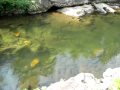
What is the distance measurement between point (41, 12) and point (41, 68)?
7.68 metres

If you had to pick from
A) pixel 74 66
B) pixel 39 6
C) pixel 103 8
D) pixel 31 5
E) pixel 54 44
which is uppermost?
pixel 31 5

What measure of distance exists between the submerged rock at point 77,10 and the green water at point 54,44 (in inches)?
22.4

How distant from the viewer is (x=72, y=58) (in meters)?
14.0

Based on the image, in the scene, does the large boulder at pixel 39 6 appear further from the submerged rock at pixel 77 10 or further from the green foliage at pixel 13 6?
the submerged rock at pixel 77 10

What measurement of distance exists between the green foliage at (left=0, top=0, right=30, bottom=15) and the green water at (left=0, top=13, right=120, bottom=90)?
49 centimetres

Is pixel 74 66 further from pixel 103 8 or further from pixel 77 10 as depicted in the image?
pixel 103 8

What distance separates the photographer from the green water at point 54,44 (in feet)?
42.1

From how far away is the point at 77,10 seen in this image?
20375mm

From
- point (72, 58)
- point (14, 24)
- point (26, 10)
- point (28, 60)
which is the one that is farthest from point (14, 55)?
point (26, 10)

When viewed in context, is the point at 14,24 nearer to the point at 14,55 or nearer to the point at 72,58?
the point at 14,55

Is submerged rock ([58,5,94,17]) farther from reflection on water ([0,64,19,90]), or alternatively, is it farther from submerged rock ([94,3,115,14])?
reflection on water ([0,64,19,90])

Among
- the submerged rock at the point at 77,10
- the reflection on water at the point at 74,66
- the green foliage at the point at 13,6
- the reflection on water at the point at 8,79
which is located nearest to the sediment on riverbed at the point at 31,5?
the green foliage at the point at 13,6

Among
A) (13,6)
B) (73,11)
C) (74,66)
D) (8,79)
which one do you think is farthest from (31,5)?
(8,79)

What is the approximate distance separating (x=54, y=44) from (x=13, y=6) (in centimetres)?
467
